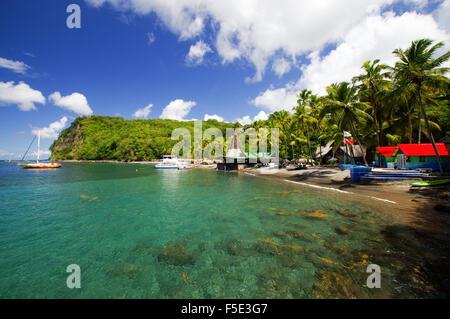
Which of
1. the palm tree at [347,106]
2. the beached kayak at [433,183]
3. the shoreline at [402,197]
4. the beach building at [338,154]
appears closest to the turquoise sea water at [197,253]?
the shoreline at [402,197]

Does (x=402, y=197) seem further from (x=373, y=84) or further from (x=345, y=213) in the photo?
(x=373, y=84)

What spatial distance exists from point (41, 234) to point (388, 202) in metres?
19.4

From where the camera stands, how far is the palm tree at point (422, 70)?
14203mm

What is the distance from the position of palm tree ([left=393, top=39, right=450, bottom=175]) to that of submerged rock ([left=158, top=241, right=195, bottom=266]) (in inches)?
847

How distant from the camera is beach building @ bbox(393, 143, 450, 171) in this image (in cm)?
1720

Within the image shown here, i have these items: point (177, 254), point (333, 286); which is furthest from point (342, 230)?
point (177, 254)

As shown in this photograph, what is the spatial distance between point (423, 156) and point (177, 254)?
26.8m

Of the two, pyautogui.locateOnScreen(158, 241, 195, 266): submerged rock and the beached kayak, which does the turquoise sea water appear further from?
the beached kayak

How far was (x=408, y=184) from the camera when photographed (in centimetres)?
1459

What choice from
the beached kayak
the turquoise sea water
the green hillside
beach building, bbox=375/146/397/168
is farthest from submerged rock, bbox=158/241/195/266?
the green hillside

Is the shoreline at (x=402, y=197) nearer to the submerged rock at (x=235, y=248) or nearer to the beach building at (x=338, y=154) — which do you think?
the submerged rock at (x=235, y=248)

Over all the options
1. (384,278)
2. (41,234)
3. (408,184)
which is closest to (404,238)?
(384,278)

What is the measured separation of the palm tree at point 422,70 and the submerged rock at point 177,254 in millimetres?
21509

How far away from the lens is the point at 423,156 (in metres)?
18.3
